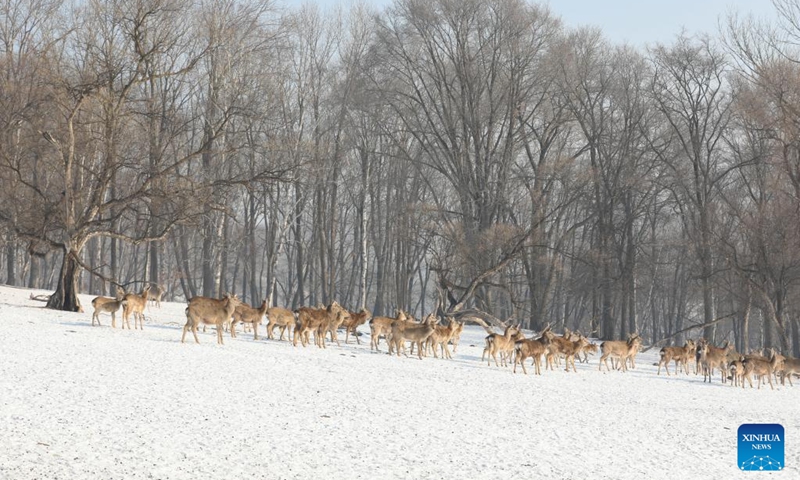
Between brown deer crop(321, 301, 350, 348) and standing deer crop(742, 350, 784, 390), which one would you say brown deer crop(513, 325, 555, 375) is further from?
standing deer crop(742, 350, 784, 390)

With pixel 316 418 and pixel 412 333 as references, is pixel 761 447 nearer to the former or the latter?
pixel 316 418

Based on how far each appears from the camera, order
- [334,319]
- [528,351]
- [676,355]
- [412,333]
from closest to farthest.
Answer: [528,351]
[412,333]
[334,319]
[676,355]

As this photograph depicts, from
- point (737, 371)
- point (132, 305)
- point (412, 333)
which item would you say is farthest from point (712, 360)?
point (132, 305)

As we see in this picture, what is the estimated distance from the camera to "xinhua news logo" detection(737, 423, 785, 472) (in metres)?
11.6

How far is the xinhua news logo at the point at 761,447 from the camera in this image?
38.1 feet

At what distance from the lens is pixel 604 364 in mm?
26766

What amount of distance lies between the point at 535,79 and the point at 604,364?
21.1 metres

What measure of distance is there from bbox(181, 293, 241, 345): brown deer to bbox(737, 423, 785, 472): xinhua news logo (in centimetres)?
1130

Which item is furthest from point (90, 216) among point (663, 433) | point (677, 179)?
point (677, 179)

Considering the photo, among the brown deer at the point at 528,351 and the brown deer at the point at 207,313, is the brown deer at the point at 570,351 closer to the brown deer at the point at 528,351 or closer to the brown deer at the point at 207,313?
the brown deer at the point at 528,351

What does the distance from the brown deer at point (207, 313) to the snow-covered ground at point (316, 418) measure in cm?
43

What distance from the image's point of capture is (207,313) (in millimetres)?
20016

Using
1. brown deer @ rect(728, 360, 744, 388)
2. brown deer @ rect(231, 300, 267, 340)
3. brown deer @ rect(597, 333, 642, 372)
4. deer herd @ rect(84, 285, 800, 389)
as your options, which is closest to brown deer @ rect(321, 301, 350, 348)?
deer herd @ rect(84, 285, 800, 389)

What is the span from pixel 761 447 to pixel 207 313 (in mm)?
12314
